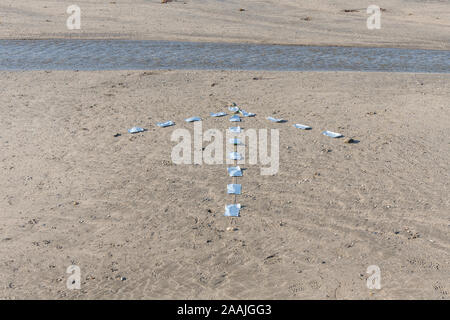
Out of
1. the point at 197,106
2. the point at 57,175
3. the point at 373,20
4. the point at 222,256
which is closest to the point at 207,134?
the point at 197,106

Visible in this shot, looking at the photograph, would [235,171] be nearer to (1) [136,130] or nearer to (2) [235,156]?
(2) [235,156]

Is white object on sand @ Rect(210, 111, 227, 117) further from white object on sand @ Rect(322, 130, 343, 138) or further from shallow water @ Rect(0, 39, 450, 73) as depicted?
shallow water @ Rect(0, 39, 450, 73)

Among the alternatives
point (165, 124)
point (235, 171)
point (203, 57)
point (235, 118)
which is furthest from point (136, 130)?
point (203, 57)

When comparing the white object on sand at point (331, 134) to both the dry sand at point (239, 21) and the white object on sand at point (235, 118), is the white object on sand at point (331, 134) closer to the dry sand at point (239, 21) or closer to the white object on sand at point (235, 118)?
the white object on sand at point (235, 118)

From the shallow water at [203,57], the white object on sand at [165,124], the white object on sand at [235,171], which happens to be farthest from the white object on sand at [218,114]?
the shallow water at [203,57]

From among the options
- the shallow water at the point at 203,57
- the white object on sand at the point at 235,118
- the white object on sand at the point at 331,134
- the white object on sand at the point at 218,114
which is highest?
the shallow water at the point at 203,57

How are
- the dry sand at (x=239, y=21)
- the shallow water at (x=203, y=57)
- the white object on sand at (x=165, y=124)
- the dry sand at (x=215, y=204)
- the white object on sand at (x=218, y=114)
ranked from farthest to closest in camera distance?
the dry sand at (x=239, y=21)
the shallow water at (x=203, y=57)
the white object on sand at (x=218, y=114)
the white object on sand at (x=165, y=124)
the dry sand at (x=215, y=204)

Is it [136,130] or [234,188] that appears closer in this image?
[234,188]

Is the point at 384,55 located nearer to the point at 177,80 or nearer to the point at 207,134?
the point at 177,80
